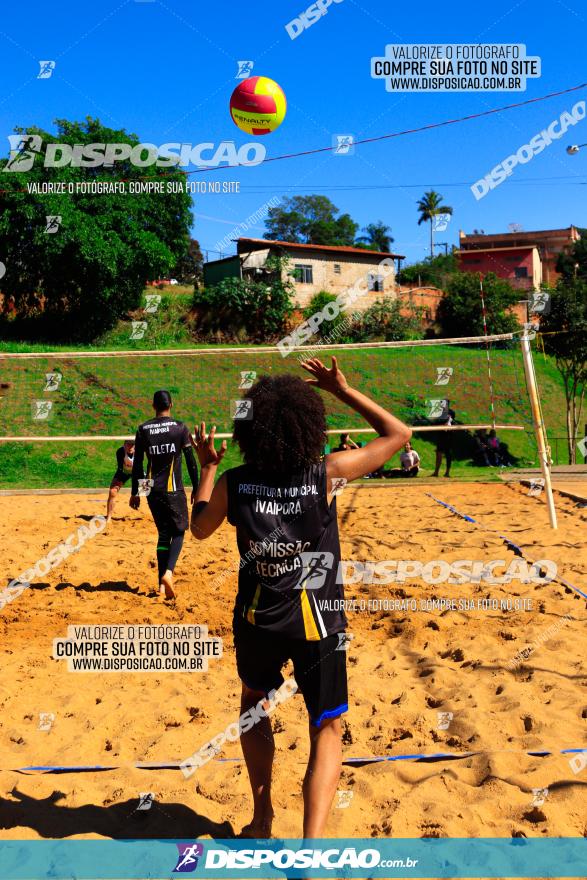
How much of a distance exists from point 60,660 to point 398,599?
262 cm

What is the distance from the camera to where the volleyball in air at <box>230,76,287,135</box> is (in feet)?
27.8

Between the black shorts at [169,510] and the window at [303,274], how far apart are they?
27.7 metres

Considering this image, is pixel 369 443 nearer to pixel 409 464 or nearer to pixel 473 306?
pixel 409 464

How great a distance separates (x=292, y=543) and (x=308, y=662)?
42 cm

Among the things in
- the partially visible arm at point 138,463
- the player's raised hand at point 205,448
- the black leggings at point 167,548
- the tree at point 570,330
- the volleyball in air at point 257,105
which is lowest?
the black leggings at point 167,548

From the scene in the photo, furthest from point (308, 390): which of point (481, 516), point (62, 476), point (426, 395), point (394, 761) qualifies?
point (426, 395)

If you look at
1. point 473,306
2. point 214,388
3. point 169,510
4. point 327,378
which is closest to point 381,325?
point 473,306

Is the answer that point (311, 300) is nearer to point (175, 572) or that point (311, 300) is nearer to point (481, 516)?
point (481, 516)

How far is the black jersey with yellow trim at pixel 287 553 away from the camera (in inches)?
94.7

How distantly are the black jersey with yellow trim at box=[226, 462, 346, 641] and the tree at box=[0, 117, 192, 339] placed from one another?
75.0ft

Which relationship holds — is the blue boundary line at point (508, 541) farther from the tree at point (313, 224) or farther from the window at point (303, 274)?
the tree at point (313, 224)

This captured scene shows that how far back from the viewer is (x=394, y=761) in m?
3.18

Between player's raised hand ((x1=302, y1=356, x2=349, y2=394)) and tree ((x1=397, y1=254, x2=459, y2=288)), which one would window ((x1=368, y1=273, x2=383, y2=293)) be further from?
player's raised hand ((x1=302, y1=356, x2=349, y2=394))
